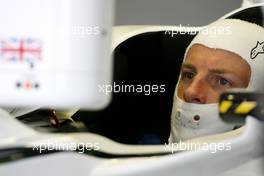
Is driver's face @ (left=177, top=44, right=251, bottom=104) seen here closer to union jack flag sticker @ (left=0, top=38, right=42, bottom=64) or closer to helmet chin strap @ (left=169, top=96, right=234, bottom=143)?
helmet chin strap @ (left=169, top=96, right=234, bottom=143)

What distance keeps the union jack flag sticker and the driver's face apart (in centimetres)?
64

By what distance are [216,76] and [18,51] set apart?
67 centimetres

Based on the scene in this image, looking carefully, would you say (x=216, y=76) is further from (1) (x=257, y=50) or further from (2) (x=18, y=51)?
(2) (x=18, y=51)

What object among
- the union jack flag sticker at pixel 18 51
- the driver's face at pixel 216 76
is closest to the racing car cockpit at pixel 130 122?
the union jack flag sticker at pixel 18 51

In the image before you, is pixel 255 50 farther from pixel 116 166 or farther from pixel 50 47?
pixel 50 47

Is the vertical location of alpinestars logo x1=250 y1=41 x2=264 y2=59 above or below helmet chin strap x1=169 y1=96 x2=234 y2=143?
above

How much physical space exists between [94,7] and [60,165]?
0.26 meters

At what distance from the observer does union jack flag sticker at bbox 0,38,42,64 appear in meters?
0.33

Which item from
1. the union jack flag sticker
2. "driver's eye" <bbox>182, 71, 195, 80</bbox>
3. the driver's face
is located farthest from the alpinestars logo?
the union jack flag sticker

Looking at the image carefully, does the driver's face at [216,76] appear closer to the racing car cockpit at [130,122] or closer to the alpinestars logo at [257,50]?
the alpinestars logo at [257,50]

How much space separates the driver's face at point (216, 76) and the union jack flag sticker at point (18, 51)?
25.1 inches

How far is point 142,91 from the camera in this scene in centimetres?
127

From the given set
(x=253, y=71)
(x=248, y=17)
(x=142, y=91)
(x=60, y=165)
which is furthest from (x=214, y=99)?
(x=60, y=165)

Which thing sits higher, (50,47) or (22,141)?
(50,47)
